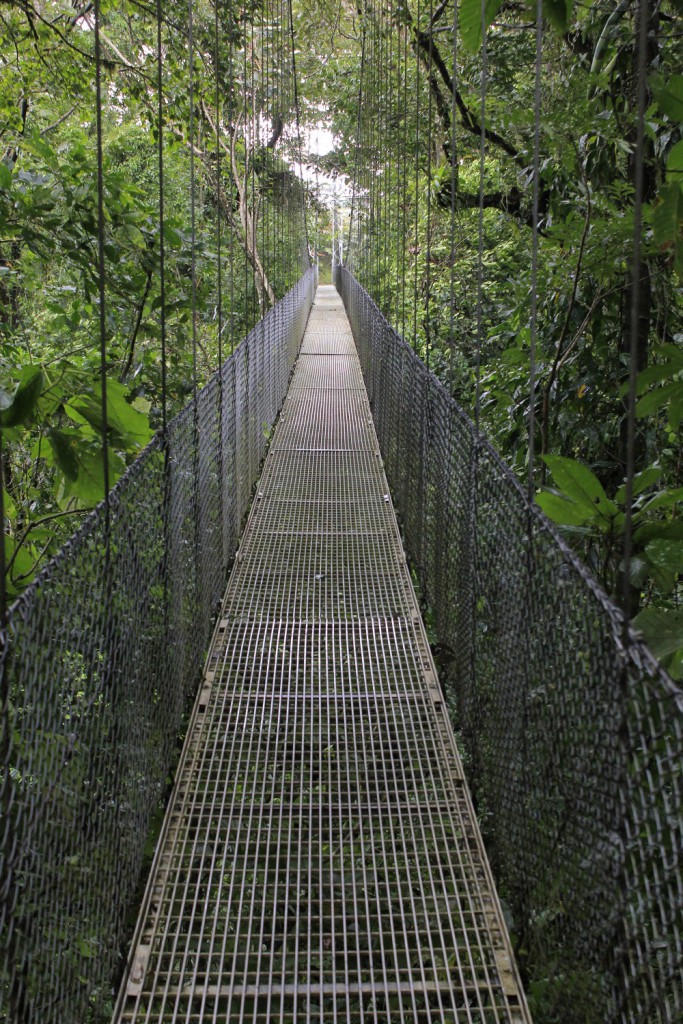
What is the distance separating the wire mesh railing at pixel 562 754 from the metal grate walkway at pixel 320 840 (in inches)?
4.3

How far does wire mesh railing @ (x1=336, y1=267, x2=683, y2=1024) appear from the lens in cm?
98

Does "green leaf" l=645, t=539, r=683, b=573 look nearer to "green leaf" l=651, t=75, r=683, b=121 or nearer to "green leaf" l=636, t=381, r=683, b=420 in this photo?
"green leaf" l=636, t=381, r=683, b=420

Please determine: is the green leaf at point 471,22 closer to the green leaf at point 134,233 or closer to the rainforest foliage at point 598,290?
the rainforest foliage at point 598,290

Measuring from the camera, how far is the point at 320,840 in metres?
1.89

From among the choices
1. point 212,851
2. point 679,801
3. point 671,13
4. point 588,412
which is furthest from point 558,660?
point 671,13

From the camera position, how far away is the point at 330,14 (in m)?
7.46

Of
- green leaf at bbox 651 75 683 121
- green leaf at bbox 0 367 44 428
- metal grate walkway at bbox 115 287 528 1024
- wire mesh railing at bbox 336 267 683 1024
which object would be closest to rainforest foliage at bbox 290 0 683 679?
green leaf at bbox 651 75 683 121

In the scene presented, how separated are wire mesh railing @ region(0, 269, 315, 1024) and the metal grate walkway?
0.41 feet

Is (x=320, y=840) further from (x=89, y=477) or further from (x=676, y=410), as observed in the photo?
(x=676, y=410)

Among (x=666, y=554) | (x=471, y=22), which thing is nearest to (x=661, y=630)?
(x=666, y=554)

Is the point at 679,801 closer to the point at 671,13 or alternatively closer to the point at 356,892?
the point at 356,892

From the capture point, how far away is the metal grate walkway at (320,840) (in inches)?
60.2

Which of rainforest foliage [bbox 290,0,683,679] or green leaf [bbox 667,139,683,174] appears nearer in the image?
green leaf [bbox 667,139,683,174]

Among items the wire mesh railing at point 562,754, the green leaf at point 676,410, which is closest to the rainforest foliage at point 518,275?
the green leaf at point 676,410
